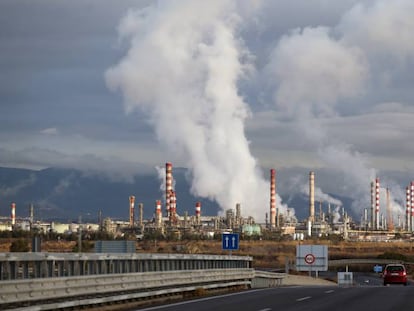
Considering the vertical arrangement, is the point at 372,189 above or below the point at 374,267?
above

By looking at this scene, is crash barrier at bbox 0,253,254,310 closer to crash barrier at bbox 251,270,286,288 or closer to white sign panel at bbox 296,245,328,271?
crash barrier at bbox 251,270,286,288

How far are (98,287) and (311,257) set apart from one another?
49779 millimetres

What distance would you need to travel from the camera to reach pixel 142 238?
143 meters

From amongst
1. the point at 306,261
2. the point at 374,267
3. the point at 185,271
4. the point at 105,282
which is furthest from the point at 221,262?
the point at 374,267

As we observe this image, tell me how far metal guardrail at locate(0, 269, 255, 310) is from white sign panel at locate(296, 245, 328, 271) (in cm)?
3762

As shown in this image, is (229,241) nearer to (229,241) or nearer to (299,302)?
(229,241)

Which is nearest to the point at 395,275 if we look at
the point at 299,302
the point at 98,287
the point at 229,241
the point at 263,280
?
the point at 263,280

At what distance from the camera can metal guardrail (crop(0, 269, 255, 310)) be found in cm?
1875

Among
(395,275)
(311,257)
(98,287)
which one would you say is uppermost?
(98,287)

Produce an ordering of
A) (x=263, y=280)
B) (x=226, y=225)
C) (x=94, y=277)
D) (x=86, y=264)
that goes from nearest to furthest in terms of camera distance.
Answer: (x=94, y=277) < (x=86, y=264) < (x=263, y=280) < (x=226, y=225)

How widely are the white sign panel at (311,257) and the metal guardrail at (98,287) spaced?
123ft

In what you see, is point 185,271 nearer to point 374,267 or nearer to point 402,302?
point 402,302

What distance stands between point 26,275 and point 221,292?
14796mm

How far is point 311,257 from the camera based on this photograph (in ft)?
234
